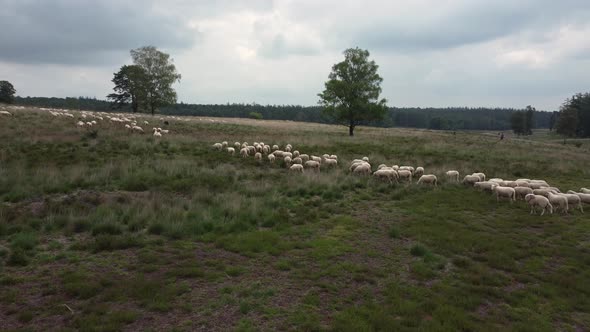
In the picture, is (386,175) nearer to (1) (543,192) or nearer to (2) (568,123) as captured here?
(1) (543,192)

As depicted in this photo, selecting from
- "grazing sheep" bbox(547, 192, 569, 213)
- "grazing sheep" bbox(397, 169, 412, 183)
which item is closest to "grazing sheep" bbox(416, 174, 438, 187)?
"grazing sheep" bbox(397, 169, 412, 183)

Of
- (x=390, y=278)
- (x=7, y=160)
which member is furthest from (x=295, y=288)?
(x=7, y=160)

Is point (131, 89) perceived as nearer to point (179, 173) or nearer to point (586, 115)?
point (179, 173)

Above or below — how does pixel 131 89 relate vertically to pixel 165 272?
above

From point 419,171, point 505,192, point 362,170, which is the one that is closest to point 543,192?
point 505,192

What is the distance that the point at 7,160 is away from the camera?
54.5ft

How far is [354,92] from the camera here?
4850cm

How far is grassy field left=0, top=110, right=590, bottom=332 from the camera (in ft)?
20.2

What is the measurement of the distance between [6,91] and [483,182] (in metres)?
91.7

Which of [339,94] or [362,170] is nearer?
[362,170]

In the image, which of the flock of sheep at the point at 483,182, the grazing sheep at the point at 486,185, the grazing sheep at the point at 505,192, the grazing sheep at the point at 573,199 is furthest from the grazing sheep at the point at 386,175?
the grazing sheep at the point at 573,199

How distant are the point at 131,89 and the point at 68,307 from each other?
224 ft

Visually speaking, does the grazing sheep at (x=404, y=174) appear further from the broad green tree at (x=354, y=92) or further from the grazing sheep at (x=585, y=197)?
the broad green tree at (x=354, y=92)

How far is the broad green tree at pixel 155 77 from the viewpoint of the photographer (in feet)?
216
